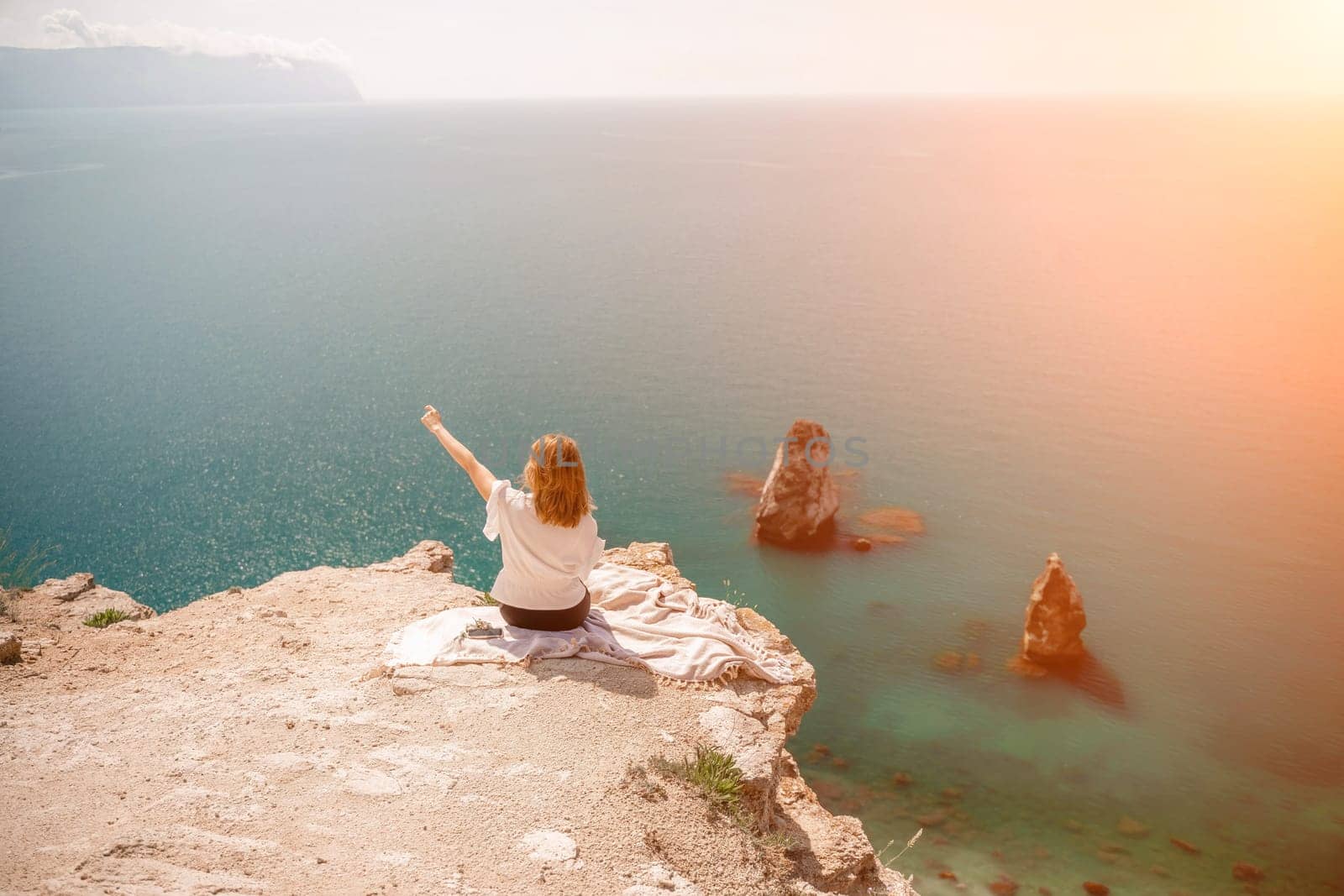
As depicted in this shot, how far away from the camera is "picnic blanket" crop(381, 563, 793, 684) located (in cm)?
995

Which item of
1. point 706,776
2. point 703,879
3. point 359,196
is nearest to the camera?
point 703,879

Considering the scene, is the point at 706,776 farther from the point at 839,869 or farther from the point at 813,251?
the point at 813,251

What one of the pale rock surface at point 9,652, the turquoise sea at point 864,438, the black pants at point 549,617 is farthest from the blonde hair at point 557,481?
the turquoise sea at point 864,438

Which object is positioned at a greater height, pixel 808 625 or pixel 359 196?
pixel 359 196

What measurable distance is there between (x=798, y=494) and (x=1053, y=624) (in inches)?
483

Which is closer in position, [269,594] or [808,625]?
[269,594]

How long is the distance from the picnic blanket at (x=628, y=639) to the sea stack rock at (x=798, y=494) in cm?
2967

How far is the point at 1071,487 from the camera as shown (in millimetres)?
50531

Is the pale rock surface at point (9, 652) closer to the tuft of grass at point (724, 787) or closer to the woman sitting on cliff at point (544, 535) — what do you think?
the woman sitting on cliff at point (544, 535)

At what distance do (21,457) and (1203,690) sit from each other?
54.4m

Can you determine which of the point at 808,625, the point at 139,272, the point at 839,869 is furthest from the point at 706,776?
the point at 139,272

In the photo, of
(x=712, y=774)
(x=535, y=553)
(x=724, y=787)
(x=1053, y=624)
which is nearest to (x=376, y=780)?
(x=535, y=553)

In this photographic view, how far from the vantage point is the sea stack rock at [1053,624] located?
32969 mm

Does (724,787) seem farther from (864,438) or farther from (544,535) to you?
(864,438)
